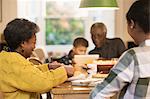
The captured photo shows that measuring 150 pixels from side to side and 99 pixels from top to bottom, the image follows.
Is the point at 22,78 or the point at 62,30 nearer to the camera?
the point at 22,78

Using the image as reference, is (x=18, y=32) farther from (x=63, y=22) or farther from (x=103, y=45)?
(x=63, y=22)

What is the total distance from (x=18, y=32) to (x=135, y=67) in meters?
0.88

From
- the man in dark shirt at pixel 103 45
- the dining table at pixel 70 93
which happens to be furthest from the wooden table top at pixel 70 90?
the man in dark shirt at pixel 103 45

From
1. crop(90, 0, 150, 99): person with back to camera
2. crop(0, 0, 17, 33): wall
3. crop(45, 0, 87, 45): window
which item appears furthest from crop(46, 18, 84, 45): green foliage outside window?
crop(90, 0, 150, 99): person with back to camera

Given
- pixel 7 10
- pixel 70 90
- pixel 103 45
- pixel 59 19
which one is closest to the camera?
pixel 70 90

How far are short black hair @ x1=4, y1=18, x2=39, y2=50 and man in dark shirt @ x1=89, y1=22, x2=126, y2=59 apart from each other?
78.6 inches

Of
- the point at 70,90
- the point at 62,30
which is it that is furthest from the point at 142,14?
the point at 62,30

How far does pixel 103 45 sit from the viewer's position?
408 cm

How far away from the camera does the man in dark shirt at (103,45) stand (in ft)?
13.1

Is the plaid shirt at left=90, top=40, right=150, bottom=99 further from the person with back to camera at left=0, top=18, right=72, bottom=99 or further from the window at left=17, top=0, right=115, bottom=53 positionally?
the window at left=17, top=0, right=115, bottom=53

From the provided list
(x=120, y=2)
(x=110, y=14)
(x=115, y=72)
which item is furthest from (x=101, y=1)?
(x=110, y=14)

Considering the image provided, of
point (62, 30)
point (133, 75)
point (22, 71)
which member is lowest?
point (62, 30)

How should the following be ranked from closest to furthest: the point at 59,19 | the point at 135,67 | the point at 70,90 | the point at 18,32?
the point at 135,67 → the point at 70,90 → the point at 18,32 → the point at 59,19

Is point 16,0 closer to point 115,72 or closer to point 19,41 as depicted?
point 19,41
